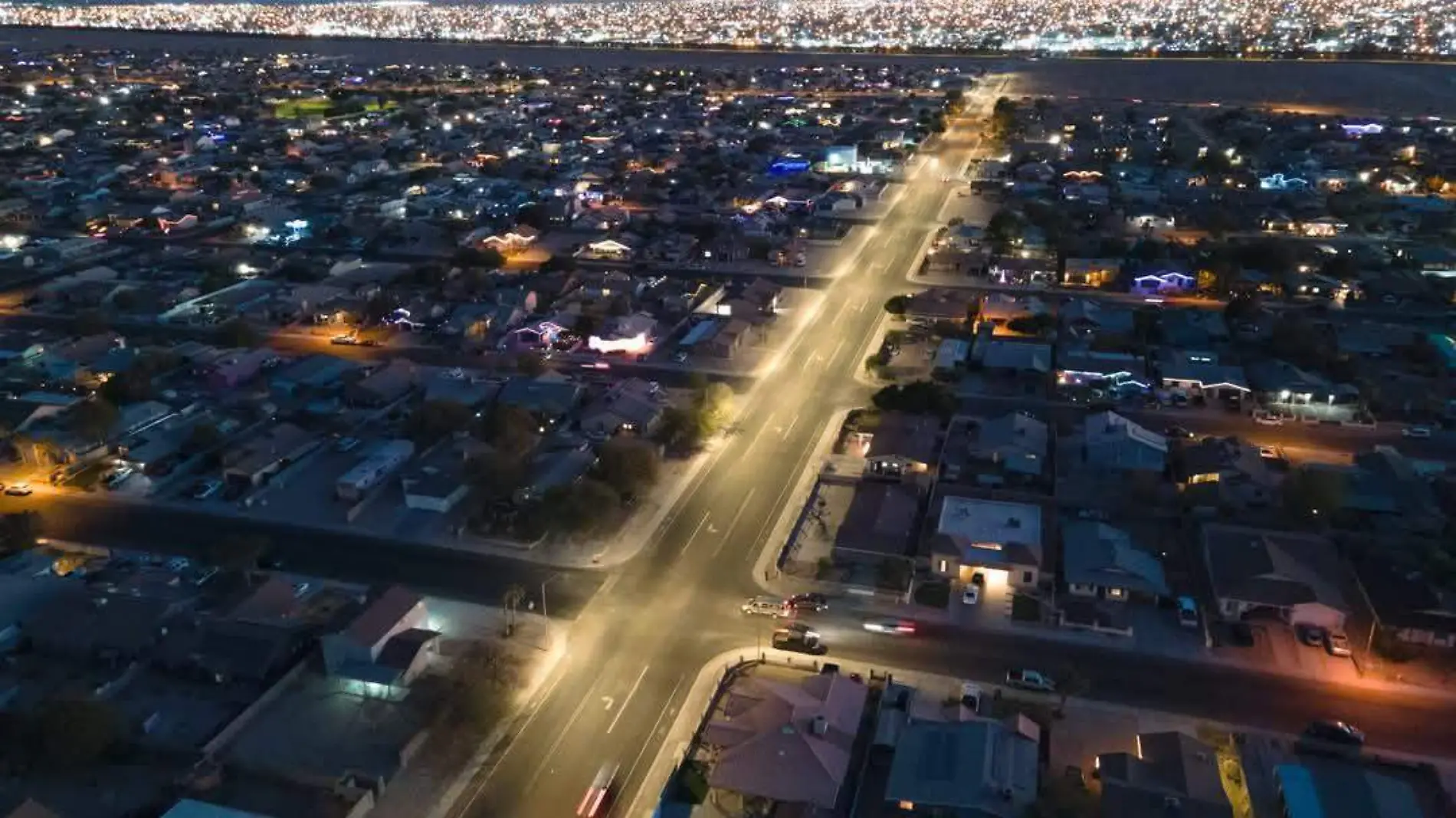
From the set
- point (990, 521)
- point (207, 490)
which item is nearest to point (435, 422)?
point (207, 490)

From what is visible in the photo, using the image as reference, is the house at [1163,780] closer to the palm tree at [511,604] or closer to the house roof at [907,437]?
the house roof at [907,437]

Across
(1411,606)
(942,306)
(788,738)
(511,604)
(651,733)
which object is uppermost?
(942,306)

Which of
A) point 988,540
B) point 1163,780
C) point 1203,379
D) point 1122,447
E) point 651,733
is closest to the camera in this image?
point 1163,780

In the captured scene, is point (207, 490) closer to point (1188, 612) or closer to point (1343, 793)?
point (1188, 612)

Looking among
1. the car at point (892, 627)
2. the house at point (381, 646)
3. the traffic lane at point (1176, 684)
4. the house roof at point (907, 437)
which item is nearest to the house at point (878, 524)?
the house roof at point (907, 437)

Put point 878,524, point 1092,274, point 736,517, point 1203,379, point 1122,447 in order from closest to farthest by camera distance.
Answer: point 878,524, point 736,517, point 1122,447, point 1203,379, point 1092,274

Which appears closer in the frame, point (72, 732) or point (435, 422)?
point (72, 732)

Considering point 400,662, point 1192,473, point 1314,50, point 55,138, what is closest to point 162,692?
point 400,662
